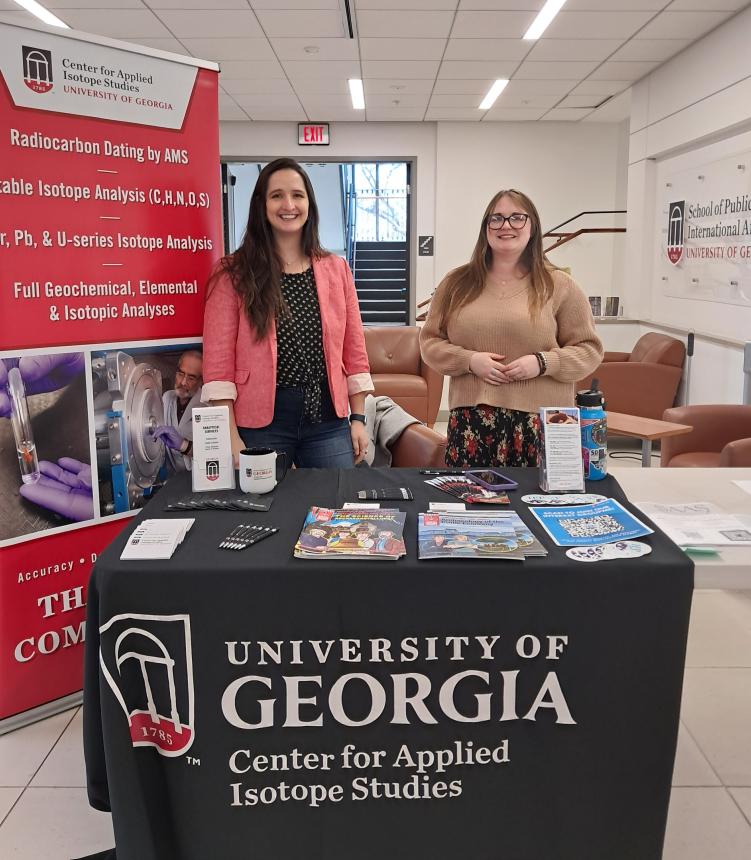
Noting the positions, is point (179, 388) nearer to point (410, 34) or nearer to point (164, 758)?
point (164, 758)

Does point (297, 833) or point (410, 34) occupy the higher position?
point (410, 34)

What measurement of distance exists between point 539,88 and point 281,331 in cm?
657

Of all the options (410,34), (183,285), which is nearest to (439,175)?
(410,34)

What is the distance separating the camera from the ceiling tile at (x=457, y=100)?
8273 millimetres

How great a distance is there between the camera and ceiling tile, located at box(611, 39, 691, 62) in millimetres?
6277

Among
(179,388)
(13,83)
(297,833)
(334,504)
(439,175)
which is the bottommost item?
(297,833)

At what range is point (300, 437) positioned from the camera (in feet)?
8.23

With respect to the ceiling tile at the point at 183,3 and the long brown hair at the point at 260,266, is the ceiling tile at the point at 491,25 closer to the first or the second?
the ceiling tile at the point at 183,3

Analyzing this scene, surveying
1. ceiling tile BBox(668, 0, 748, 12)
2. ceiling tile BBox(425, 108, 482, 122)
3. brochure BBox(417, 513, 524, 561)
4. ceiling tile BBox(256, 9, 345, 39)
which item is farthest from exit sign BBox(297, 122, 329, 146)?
brochure BBox(417, 513, 524, 561)

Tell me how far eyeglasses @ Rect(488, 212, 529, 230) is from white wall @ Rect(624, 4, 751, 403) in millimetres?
3783

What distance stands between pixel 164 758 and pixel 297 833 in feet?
1.05

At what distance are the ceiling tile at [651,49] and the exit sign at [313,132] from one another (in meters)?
4.13

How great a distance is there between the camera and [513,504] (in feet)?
6.38

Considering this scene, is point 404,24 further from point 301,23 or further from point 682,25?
point 682,25
